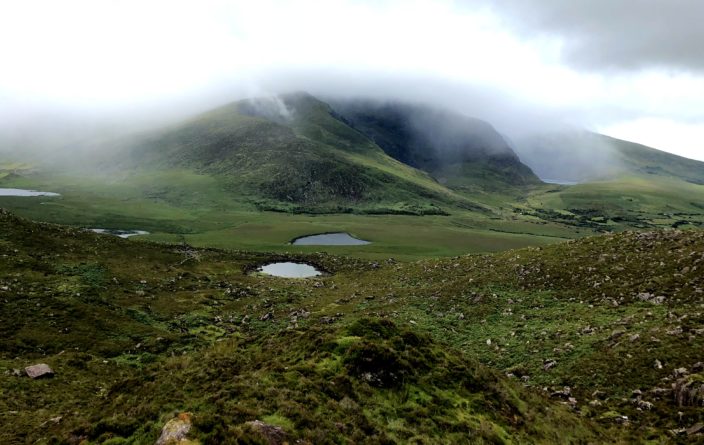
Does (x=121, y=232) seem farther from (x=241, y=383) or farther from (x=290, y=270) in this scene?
(x=241, y=383)

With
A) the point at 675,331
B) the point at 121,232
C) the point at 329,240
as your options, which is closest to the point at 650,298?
the point at 675,331

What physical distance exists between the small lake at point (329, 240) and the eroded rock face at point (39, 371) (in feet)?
365

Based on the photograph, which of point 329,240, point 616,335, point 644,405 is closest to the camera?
point 644,405

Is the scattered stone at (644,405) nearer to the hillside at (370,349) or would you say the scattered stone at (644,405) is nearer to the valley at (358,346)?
the hillside at (370,349)

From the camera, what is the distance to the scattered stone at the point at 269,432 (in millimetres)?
14436

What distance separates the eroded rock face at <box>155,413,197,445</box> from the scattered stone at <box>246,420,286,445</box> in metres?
2.04

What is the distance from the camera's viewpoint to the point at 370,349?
70.2ft

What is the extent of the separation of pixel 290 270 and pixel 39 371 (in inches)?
2219

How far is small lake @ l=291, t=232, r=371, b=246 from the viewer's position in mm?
141250

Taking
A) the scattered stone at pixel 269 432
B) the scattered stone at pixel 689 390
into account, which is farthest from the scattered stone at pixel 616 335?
the scattered stone at pixel 269 432

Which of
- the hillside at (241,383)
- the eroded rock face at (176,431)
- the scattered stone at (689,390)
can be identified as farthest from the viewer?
the scattered stone at (689,390)

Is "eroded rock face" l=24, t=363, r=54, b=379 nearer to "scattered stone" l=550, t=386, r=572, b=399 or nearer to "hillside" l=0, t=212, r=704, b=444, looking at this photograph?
"hillside" l=0, t=212, r=704, b=444

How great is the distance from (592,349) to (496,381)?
10351 mm

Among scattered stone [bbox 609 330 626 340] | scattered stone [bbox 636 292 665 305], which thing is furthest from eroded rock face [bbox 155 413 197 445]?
scattered stone [bbox 636 292 665 305]
